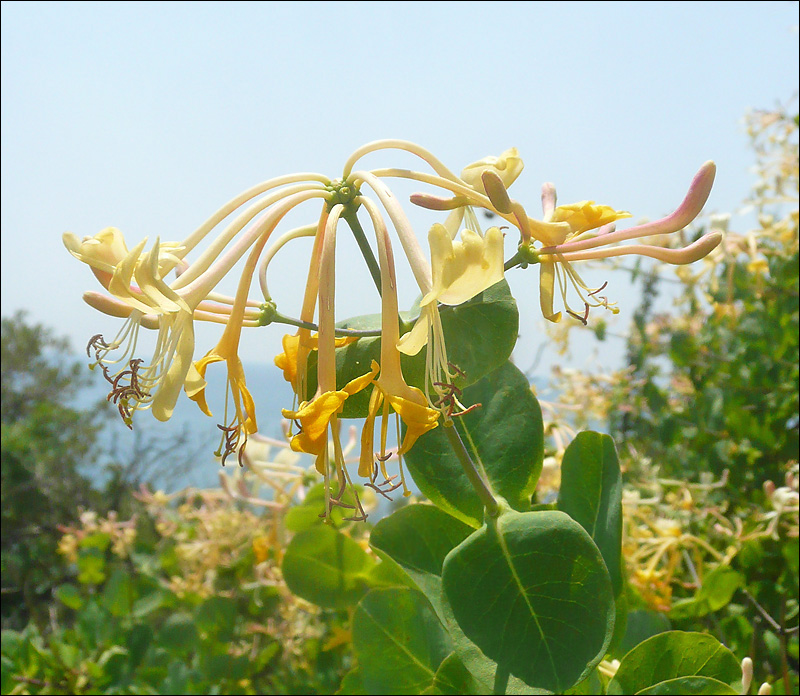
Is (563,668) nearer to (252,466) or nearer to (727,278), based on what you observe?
(252,466)

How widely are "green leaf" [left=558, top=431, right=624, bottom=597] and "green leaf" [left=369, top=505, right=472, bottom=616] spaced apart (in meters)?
0.09

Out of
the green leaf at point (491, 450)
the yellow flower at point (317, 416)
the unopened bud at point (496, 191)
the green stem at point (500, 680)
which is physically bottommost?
the green stem at point (500, 680)

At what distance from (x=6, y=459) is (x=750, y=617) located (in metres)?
3.33

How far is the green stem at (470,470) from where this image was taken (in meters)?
0.42

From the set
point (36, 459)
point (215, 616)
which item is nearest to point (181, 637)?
point (215, 616)

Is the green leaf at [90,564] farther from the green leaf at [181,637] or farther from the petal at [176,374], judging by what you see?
the petal at [176,374]

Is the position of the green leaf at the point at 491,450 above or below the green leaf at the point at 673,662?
above

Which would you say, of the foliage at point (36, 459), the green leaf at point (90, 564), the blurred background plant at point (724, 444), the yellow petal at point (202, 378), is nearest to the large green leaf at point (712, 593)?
the blurred background plant at point (724, 444)

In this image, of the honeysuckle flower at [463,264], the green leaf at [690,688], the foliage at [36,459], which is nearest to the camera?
the honeysuckle flower at [463,264]

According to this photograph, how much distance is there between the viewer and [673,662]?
493mm

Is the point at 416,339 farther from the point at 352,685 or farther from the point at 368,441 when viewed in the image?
the point at 352,685

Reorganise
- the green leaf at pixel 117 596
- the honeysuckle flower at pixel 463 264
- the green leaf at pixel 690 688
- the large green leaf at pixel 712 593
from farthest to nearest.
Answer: the green leaf at pixel 117 596 < the large green leaf at pixel 712 593 < the green leaf at pixel 690 688 < the honeysuckle flower at pixel 463 264

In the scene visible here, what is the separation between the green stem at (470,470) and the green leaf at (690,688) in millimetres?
175

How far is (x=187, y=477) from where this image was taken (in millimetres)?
4027
